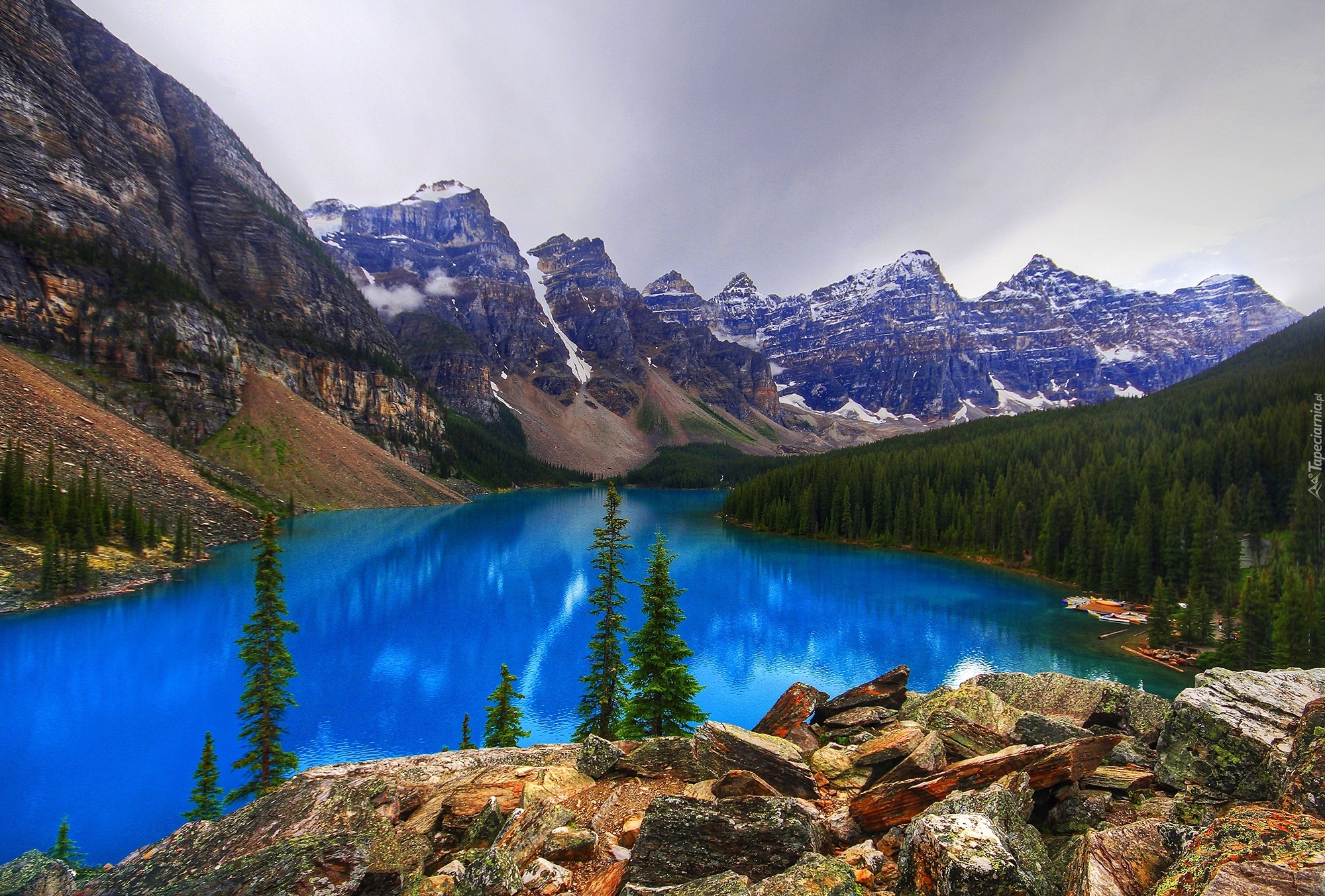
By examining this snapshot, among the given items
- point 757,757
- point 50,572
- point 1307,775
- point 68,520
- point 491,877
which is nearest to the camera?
point 1307,775

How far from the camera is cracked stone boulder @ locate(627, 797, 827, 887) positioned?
5.67 m

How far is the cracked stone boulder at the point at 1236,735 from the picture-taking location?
5965mm

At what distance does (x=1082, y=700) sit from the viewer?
36.6ft

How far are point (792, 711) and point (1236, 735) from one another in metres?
7.05

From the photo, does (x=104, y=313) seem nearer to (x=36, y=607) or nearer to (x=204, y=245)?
(x=204, y=245)

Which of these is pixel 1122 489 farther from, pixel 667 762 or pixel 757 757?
pixel 667 762

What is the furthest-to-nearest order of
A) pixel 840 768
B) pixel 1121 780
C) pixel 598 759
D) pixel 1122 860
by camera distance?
pixel 598 759, pixel 840 768, pixel 1121 780, pixel 1122 860

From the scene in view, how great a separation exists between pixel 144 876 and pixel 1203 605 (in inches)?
1706

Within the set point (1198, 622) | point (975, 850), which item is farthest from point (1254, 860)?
point (1198, 622)

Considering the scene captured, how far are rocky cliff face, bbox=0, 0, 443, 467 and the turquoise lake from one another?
39765 mm

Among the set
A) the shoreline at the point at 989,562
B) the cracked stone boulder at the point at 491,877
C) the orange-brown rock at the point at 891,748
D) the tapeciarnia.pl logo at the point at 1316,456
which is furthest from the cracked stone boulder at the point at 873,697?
the tapeciarnia.pl logo at the point at 1316,456

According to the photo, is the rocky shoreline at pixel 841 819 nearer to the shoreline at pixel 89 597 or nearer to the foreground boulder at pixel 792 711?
the foreground boulder at pixel 792 711

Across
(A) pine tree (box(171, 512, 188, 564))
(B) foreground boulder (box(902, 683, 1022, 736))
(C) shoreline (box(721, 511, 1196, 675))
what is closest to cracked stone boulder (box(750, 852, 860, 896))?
(B) foreground boulder (box(902, 683, 1022, 736))

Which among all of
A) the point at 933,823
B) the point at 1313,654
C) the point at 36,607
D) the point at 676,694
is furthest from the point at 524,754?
the point at 36,607
